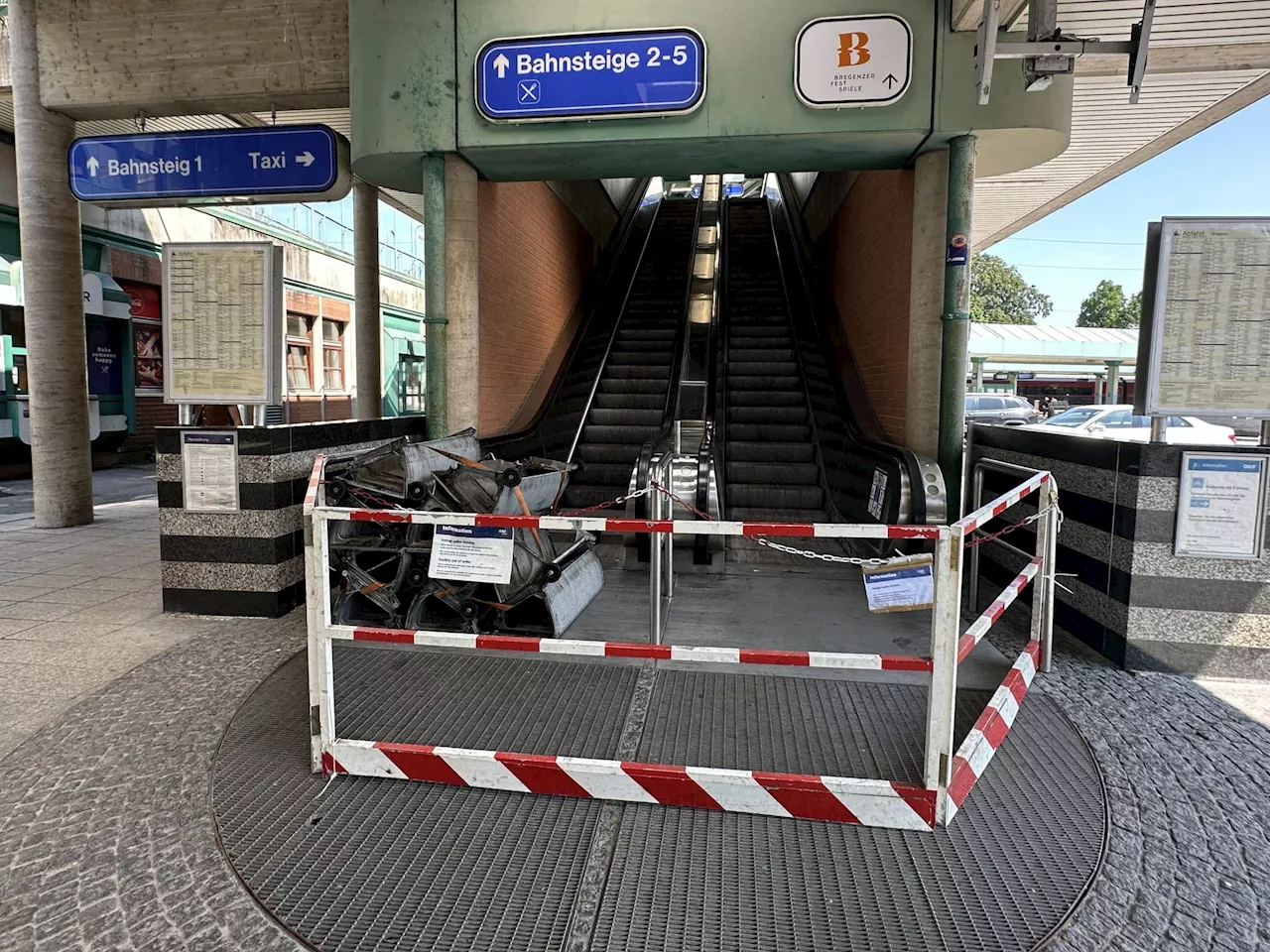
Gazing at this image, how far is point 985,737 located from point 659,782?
1.27m

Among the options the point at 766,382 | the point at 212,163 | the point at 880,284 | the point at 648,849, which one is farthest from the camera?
the point at 766,382

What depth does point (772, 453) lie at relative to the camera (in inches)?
321

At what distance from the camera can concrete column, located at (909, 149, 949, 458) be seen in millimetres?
5945

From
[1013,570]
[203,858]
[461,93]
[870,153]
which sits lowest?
[203,858]

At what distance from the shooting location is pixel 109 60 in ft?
23.8

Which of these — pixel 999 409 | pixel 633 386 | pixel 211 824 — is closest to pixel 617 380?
pixel 633 386

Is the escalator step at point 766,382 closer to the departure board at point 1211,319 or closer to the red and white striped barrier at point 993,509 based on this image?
the departure board at point 1211,319

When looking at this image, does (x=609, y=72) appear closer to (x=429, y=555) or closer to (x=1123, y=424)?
(x=429, y=555)

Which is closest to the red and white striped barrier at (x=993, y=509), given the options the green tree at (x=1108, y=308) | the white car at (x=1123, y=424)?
the white car at (x=1123, y=424)

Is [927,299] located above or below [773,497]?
above

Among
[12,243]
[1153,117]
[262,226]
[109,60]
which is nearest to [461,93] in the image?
[109,60]

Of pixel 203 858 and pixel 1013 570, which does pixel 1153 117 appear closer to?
pixel 1013 570

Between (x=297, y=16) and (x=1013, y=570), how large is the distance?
7.73 m

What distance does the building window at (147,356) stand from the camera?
564 inches
